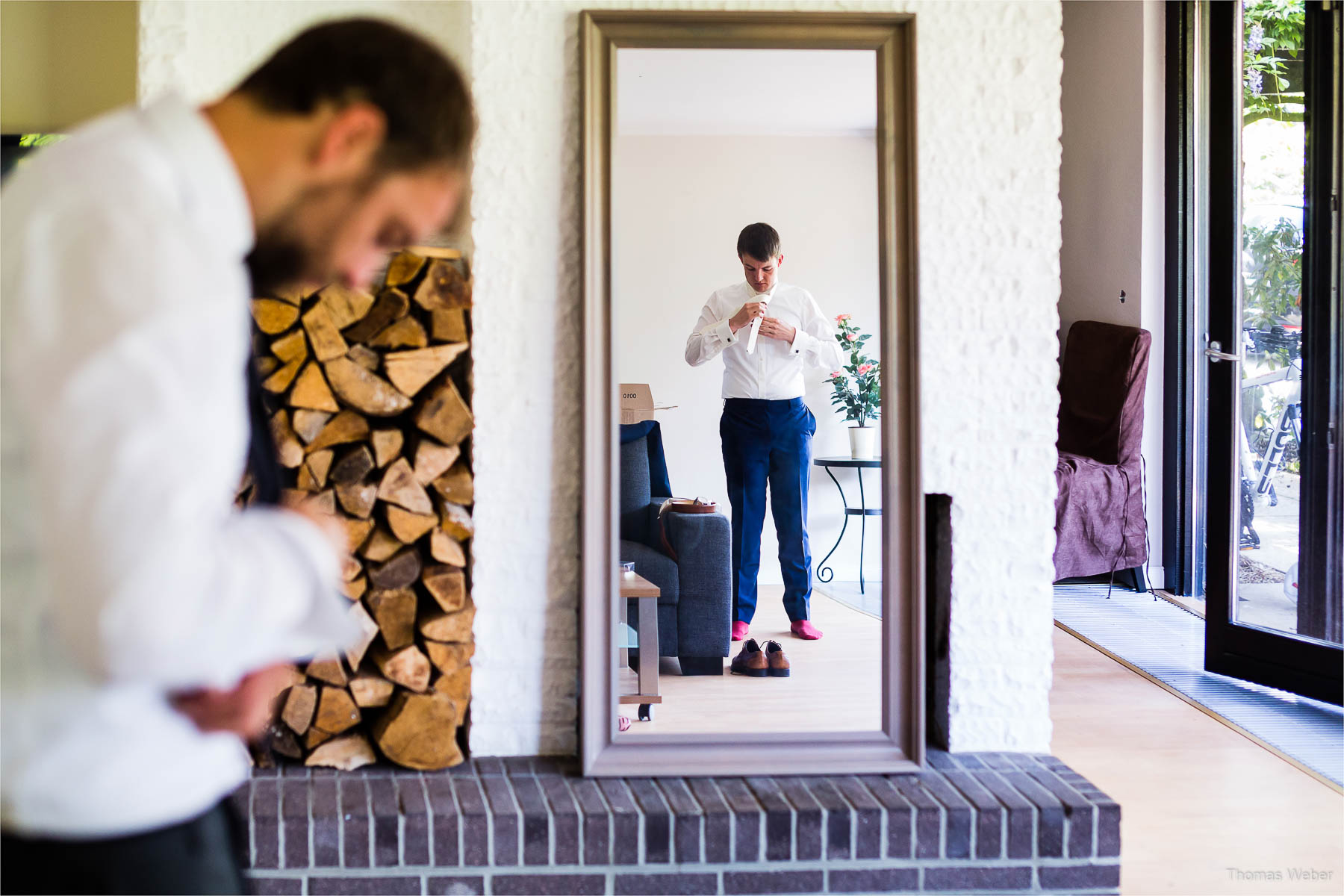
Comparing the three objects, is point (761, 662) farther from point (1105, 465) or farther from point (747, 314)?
point (1105, 465)

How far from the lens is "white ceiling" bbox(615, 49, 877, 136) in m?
2.34

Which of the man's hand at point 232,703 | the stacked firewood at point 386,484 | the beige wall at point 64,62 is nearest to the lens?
the man's hand at point 232,703

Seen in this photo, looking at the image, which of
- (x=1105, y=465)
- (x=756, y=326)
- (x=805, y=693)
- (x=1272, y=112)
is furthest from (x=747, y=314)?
(x=1105, y=465)

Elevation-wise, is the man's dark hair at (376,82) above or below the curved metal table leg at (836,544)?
above

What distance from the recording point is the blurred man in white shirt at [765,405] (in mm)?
2486

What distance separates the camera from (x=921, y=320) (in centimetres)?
238

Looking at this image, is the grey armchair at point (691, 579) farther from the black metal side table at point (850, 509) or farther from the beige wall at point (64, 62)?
the beige wall at point (64, 62)

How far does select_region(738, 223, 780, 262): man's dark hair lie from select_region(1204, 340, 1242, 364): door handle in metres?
1.94

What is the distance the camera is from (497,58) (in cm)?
230

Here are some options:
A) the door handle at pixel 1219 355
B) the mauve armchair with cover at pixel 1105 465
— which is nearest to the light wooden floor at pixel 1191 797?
the door handle at pixel 1219 355

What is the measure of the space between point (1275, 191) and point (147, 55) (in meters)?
3.40

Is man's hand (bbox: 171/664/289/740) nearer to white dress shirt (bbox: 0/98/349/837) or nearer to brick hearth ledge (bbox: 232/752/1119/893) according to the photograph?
white dress shirt (bbox: 0/98/349/837)

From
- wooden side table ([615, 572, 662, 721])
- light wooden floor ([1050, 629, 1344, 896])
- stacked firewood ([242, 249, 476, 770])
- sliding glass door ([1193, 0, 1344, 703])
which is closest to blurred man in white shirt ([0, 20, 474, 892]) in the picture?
stacked firewood ([242, 249, 476, 770])

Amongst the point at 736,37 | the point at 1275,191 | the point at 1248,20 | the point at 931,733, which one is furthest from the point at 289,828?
the point at 1248,20
